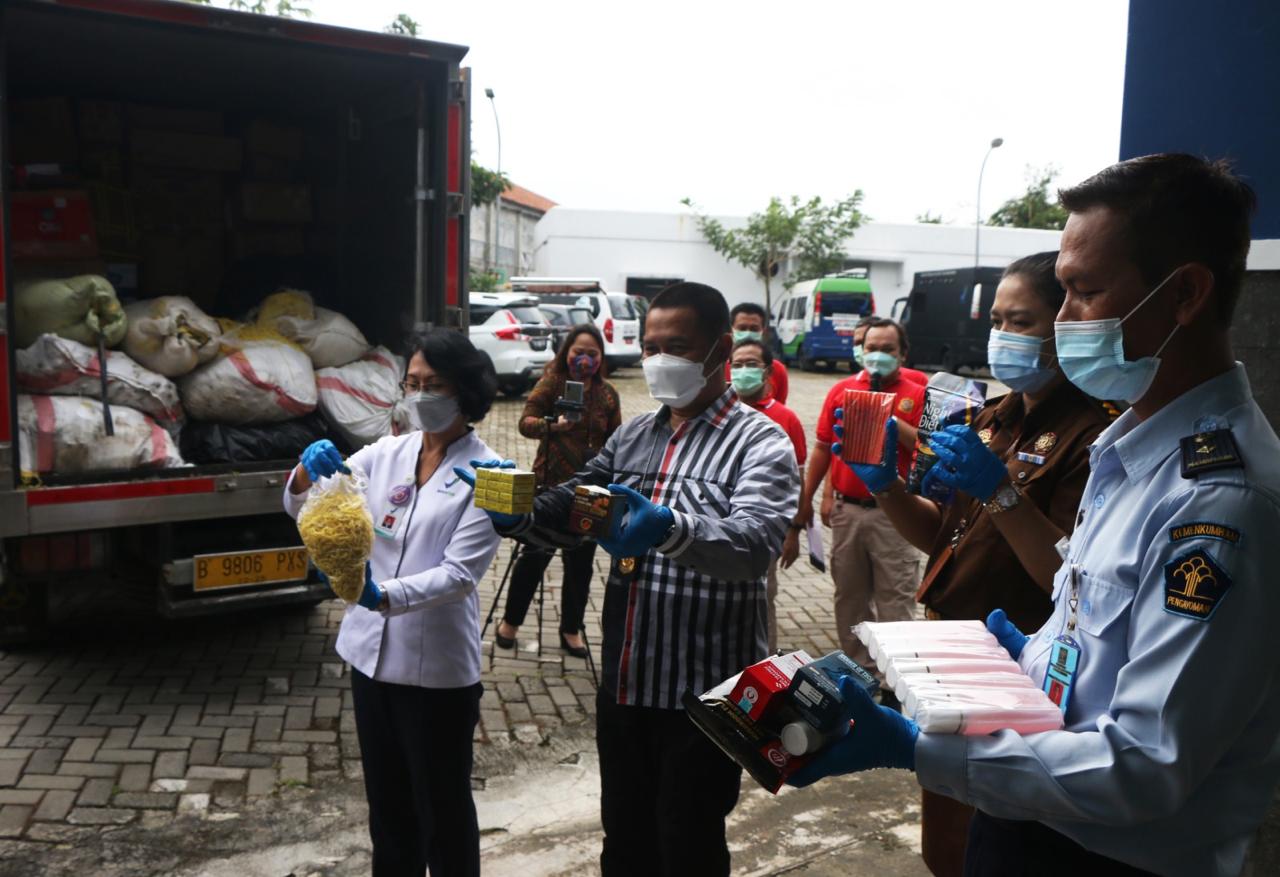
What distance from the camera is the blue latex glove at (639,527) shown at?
2275 millimetres

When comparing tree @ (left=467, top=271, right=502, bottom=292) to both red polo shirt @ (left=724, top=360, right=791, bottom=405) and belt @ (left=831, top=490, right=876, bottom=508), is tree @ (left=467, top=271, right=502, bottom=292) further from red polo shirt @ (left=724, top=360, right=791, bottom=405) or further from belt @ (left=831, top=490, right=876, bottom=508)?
belt @ (left=831, top=490, right=876, bottom=508)

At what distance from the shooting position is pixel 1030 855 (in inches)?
64.2

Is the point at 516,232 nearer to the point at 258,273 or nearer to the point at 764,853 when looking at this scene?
the point at 258,273

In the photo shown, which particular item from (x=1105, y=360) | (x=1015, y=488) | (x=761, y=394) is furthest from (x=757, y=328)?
(x=1105, y=360)

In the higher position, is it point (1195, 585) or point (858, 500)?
point (1195, 585)

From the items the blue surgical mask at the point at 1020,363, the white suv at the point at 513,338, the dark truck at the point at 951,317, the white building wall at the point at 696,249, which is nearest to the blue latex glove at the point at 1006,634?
the blue surgical mask at the point at 1020,363

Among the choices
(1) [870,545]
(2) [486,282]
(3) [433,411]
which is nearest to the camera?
(3) [433,411]

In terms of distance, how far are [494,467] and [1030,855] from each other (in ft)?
5.28

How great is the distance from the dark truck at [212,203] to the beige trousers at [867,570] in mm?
2339

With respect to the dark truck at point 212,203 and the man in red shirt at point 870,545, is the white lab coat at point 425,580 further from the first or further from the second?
the man in red shirt at point 870,545

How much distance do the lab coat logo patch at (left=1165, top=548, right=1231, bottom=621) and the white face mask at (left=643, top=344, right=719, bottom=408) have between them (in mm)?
1519

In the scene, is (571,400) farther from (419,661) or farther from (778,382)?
(419,661)

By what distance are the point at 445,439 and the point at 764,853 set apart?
1941 millimetres

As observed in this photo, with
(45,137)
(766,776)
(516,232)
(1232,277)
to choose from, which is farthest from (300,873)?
(516,232)
